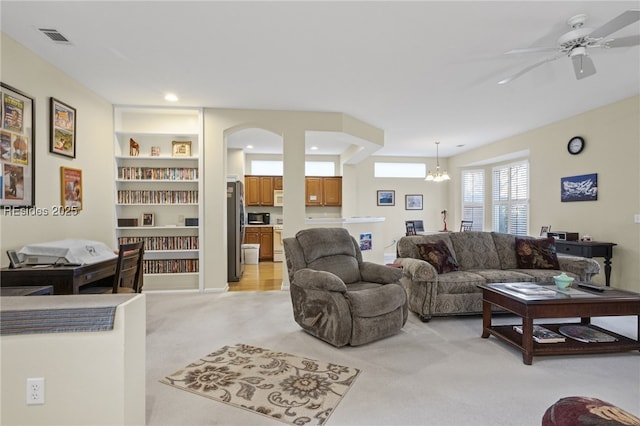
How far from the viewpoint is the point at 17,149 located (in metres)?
2.99

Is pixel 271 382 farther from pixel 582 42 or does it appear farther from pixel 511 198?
pixel 511 198

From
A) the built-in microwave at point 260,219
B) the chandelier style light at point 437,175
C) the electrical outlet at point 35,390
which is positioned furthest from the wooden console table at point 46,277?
the chandelier style light at point 437,175

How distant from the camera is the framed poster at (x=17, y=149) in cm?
284


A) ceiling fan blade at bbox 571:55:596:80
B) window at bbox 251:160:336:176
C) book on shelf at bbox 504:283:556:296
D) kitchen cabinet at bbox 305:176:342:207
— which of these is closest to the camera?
ceiling fan blade at bbox 571:55:596:80

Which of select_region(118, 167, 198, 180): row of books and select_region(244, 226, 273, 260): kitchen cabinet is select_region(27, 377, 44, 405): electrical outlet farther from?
select_region(244, 226, 273, 260): kitchen cabinet

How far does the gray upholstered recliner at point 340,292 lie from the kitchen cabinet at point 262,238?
4835mm

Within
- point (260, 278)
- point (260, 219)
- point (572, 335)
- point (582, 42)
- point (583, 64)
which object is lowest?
point (260, 278)

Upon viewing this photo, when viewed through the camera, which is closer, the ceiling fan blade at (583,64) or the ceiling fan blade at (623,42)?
the ceiling fan blade at (623,42)

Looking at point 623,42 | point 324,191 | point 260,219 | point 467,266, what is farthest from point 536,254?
point 260,219

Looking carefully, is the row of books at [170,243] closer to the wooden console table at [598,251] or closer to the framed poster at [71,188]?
the framed poster at [71,188]

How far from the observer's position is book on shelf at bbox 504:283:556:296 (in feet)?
9.27

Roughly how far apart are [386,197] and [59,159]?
7.22 meters

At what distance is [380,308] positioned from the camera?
2.94 metres

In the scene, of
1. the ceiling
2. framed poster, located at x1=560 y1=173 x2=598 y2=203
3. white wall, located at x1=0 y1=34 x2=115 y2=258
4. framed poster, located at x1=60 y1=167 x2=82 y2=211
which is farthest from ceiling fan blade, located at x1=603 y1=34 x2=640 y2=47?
framed poster, located at x1=60 y1=167 x2=82 y2=211
